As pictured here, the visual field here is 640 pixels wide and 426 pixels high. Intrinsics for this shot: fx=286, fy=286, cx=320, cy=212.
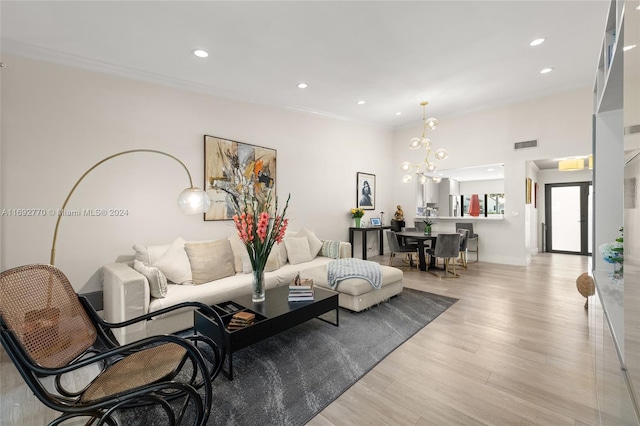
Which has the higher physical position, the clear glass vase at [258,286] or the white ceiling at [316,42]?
the white ceiling at [316,42]

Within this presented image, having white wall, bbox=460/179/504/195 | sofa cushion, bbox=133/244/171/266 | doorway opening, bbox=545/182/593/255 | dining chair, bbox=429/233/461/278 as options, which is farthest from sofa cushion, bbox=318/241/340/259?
doorway opening, bbox=545/182/593/255

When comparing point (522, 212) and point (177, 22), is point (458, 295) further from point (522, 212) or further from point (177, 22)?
point (177, 22)

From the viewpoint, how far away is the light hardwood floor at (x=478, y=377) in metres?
1.77

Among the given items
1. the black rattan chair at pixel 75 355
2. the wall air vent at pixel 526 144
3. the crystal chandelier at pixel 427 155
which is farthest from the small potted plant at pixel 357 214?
the black rattan chair at pixel 75 355

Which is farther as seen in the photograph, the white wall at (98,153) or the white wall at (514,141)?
the white wall at (514,141)

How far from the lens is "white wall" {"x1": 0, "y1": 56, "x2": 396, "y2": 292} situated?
3.04 m

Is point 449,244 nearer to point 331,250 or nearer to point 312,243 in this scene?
point 331,250

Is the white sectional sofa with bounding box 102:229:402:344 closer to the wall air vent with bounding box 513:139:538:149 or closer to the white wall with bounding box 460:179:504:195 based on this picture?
the wall air vent with bounding box 513:139:538:149

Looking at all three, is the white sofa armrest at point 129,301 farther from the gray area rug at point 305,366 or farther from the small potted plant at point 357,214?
the small potted plant at point 357,214

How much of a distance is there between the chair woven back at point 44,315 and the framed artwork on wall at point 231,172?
2.55 m

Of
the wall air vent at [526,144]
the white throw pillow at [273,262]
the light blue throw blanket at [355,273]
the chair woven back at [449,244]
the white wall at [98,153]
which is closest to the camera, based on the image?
the white wall at [98,153]

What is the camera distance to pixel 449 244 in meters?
5.02

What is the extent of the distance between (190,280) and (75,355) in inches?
67.0

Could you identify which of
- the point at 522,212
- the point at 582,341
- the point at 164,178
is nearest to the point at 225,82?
the point at 164,178
